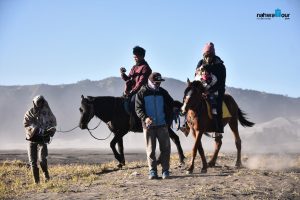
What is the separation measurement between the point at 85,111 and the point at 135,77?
176 centimetres

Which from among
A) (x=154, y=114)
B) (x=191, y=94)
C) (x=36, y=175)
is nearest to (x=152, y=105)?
(x=154, y=114)

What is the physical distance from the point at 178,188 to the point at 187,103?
2134 millimetres

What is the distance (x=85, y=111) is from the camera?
15.2 meters

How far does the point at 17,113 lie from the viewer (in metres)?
96.9

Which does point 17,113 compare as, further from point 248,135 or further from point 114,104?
point 114,104

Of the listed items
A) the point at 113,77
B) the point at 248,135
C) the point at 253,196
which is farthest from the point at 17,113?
the point at 253,196

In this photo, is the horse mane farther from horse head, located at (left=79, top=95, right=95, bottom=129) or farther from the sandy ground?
horse head, located at (left=79, top=95, right=95, bottom=129)

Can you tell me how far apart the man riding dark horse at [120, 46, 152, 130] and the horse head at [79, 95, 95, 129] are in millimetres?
1030

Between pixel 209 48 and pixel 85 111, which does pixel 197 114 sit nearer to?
pixel 209 48

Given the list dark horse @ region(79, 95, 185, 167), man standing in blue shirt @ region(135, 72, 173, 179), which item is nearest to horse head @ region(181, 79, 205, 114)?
man standing in blue shirt @ region(135, 72, 173, 179)

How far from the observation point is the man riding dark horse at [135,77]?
47.8 feet

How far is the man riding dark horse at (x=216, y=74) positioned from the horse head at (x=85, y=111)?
12.1 ft

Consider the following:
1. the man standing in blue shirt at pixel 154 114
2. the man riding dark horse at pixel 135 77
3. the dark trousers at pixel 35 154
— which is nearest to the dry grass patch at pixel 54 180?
the dark trousers at pixel 35 154

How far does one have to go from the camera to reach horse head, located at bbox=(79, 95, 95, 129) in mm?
15102
